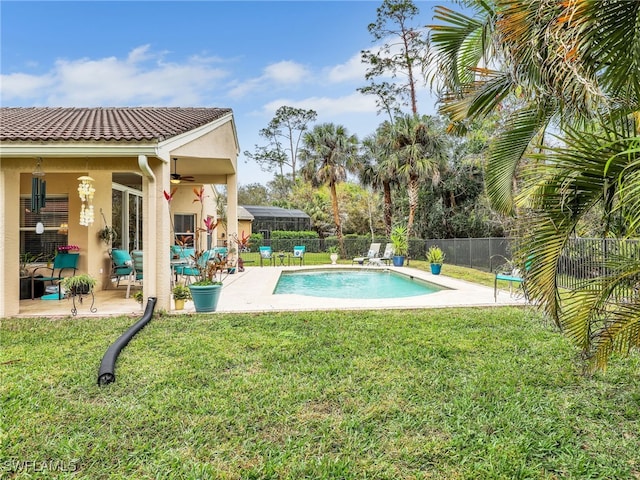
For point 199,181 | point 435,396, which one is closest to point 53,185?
point 199,181

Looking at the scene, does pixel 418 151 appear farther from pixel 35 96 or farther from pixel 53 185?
pixel 35 96

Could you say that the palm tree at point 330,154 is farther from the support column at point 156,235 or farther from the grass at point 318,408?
the grass at point 318,408

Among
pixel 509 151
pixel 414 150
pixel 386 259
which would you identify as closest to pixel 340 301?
pixel 509 151

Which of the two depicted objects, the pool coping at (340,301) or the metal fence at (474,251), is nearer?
the pool coping at (340,301)

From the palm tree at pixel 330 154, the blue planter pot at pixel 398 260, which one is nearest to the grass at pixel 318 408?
the blue planter pot at pixel 398 260

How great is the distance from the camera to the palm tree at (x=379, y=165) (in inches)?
854

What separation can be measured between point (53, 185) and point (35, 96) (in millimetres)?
17327

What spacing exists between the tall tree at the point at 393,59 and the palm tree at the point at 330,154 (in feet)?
22.2

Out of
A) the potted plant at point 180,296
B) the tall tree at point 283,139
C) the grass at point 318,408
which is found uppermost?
the tall tree at point 283,139

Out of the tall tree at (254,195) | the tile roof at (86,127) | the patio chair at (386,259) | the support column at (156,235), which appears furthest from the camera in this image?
the tall tree at (254,195)

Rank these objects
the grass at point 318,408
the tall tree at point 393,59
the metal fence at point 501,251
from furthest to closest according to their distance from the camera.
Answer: the tall tree at point 393,59 → the metal fence at point 501,251 → the grass at point 318,408

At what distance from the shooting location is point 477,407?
3.33m

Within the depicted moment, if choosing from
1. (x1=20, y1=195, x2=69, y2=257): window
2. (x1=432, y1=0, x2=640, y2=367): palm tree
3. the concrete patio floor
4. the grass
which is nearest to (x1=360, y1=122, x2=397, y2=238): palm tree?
the concrete patio floor

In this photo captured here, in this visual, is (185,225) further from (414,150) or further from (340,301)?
(414,150)
